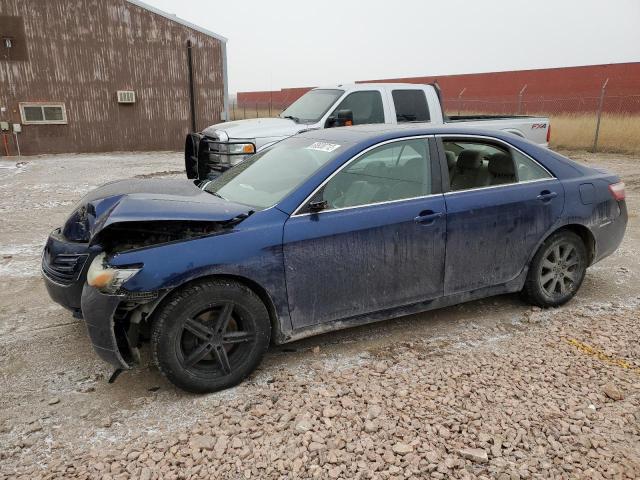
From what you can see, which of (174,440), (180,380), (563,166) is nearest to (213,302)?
(180,380)

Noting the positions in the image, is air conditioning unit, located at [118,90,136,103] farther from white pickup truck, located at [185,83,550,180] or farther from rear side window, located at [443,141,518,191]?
rear side window, located at [443,141,518,191]

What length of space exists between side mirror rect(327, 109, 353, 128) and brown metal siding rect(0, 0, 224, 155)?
45.0 feet

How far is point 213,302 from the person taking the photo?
3047mm

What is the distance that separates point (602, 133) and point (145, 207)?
18484 millimetres

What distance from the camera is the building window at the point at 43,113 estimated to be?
18.0 meters

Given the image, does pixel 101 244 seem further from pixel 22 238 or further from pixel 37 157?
pixel 37 157

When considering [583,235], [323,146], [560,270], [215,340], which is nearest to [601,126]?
[583,235]

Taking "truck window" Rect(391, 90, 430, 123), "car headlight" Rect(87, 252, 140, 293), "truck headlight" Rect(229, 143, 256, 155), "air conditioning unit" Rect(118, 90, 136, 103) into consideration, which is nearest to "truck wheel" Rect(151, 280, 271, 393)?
"car headlight" Rect(87, 252, 140, 293)

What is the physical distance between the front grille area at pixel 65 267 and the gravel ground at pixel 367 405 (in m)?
0.59

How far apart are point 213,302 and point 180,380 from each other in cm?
53

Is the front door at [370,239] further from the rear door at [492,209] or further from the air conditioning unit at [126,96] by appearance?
the air conditioning unit at [126,96]

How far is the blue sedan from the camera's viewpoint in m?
3.00

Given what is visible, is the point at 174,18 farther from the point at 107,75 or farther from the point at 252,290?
the point at 252,290

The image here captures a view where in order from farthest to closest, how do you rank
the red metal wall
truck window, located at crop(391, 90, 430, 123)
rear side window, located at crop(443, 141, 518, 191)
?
the red metal wall
truck window, located at crop(391, 90, 430, 123)
rear side window, located at crop(443, 141, 518, 191)
